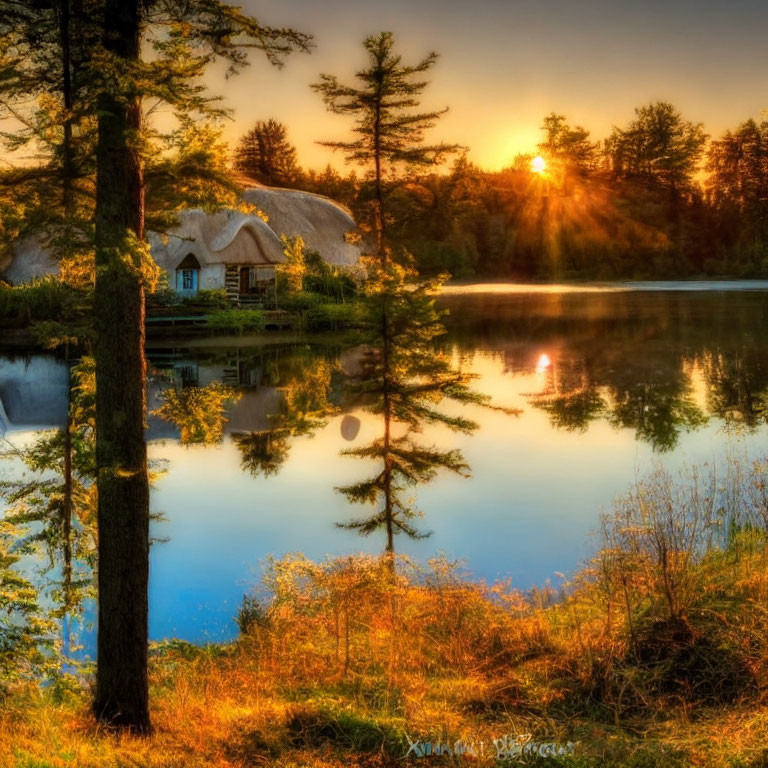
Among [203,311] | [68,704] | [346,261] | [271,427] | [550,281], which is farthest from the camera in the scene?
[550,281]

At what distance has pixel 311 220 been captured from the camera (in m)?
50.2

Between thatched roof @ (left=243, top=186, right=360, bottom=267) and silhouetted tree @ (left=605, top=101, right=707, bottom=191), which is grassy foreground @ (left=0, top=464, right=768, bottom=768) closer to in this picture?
thatched roof @ (left=243, top=186, right=360, bottom=267)

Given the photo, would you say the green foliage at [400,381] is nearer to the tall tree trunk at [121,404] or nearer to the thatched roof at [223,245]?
the tall tree trunk at [121,404]

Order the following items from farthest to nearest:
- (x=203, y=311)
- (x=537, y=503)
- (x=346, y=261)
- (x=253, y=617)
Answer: (x=346, y=261), (x=203, y=311), (x=537, y=503), (x=253, y=617)

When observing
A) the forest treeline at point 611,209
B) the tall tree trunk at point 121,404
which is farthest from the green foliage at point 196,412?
the forest treeline at point 611,209

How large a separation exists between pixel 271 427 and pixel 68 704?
13170 mm

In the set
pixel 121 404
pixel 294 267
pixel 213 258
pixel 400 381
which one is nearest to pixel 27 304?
pixel 213 258

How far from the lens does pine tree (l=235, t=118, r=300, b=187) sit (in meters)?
86.9

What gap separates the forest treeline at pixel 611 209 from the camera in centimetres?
8156

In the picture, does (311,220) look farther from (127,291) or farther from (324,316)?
(127,291)

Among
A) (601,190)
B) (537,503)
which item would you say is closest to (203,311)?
(537,503)

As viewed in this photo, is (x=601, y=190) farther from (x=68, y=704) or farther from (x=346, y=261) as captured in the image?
(x=68, y=704)

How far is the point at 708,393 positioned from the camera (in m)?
22.2

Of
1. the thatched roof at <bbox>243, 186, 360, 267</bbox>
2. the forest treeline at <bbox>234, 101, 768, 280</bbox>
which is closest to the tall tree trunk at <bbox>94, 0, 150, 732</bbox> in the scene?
the thatched roof at <bbox>243, 186, 360, 267</bbox>
